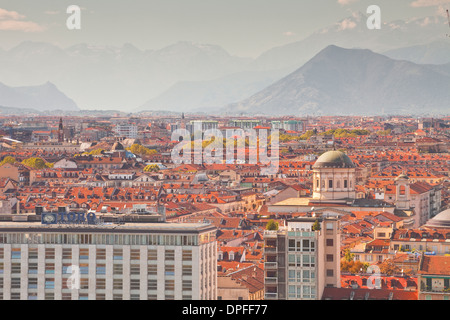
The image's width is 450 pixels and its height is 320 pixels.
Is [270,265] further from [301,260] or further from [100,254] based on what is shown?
[100,254]

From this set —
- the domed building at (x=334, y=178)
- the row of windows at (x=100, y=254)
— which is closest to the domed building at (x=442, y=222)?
the domed building at (x=334, y=178)

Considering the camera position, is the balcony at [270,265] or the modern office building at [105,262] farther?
the balcony at [270,265]

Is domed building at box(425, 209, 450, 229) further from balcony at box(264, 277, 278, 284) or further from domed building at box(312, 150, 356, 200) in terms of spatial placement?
balcony at box(264, 277, 278, 284)

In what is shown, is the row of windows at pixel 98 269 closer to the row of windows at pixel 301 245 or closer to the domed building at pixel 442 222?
the row of windows at pixel 301 245
